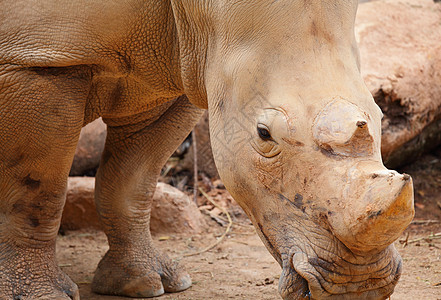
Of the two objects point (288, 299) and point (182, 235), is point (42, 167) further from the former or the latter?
point (182, 235)

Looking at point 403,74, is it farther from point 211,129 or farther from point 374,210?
point 374,210

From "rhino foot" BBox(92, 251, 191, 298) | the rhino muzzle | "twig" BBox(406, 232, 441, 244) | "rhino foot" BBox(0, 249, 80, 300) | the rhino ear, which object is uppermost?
the rhino ear

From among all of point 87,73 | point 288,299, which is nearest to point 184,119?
point 87,73

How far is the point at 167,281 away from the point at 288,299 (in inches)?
64.1

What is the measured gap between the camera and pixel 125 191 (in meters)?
3.89

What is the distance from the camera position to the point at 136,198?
390 centimetres

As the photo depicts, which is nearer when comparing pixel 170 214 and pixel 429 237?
pixel 429 237

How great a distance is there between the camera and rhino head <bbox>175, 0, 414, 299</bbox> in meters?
2.16

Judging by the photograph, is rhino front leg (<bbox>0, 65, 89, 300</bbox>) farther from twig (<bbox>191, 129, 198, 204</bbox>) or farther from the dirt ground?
twig (<bbox>191, 129, 198, 204</bbox>)

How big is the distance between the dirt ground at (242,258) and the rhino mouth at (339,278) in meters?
1.33

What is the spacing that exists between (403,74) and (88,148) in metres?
2.57

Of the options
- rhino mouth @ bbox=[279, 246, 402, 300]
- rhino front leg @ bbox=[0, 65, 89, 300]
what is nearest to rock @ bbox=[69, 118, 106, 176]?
rhino front leg @ bbox=[0, 65, 89, 300]

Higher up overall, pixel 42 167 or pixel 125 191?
pixel 42 167

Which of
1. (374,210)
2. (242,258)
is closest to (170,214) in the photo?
(242,258)
